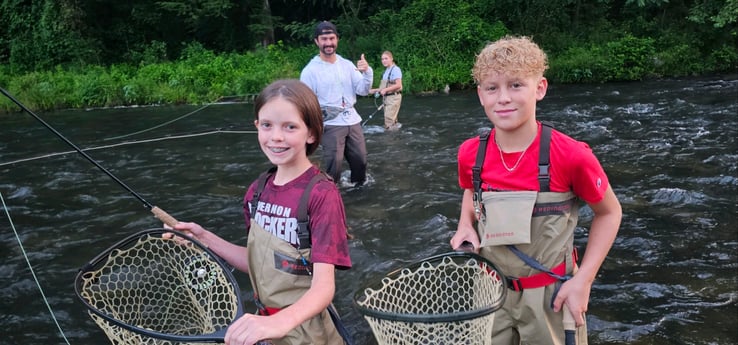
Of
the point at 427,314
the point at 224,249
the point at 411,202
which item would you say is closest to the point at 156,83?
the point at 411,202

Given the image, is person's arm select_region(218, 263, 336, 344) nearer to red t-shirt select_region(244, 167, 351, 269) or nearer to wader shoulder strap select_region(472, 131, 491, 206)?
red t-shirt select_region(244, 167, 351, 269)

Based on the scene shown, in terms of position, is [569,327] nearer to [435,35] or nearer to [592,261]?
[592,261]

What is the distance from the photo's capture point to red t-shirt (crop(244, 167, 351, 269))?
2.11 metres

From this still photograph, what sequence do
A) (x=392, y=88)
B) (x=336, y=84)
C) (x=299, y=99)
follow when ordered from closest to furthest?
(x=299, y=99)
(x=336, y=84)
(x=392, y=88)

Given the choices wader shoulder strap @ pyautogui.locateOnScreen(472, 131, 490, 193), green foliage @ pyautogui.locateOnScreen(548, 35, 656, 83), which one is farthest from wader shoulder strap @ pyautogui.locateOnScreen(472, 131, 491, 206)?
green foliage @ pyautogui.locateOnScreen(548, 35, 656, 83)

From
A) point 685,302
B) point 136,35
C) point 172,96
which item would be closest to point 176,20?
point 136,35

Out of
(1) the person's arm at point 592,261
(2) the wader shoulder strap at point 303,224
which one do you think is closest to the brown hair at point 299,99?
(2) the wader shoulder strap at point 303,224

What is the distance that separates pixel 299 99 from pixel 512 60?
2.61 ft

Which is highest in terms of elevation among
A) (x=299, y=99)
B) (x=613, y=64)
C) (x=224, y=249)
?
(x=299, y=99)

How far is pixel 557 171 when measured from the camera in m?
2.18

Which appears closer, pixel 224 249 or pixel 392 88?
pixel 224 249

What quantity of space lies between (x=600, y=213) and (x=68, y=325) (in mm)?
4048

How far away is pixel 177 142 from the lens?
38.5 feet

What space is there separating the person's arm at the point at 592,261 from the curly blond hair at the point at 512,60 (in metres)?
0.53
